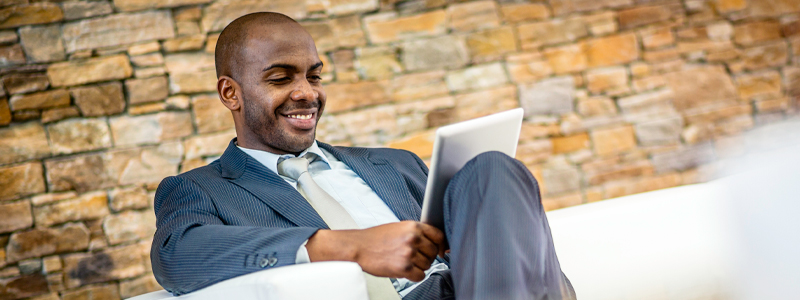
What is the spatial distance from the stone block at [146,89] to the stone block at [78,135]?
6.0 inches

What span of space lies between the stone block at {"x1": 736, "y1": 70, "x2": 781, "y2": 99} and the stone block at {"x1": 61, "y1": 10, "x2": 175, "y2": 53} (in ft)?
8.90

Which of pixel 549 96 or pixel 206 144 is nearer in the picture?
pixel 206 144

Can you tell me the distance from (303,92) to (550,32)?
61.2 inches

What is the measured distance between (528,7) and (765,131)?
54.1 inches

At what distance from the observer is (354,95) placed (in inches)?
102

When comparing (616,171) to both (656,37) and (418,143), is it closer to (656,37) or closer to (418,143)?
(656,37)

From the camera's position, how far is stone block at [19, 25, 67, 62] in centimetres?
230

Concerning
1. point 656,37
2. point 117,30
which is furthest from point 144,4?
point 656,37

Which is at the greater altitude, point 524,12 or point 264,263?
point 524,12

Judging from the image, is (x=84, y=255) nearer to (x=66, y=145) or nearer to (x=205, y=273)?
(x=66, y=145)

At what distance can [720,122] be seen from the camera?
2.91 m

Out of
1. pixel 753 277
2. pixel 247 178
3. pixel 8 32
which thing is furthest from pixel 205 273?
pixel 8 32

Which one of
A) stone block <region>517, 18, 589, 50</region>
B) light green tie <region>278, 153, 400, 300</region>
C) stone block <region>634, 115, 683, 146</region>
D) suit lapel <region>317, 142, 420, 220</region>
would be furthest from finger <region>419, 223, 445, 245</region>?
stone block <region>634, 115, 683, 146</region>

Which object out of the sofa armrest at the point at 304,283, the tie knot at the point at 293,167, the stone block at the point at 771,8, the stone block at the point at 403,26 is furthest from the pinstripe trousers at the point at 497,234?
the stone block at the point at 771,8
